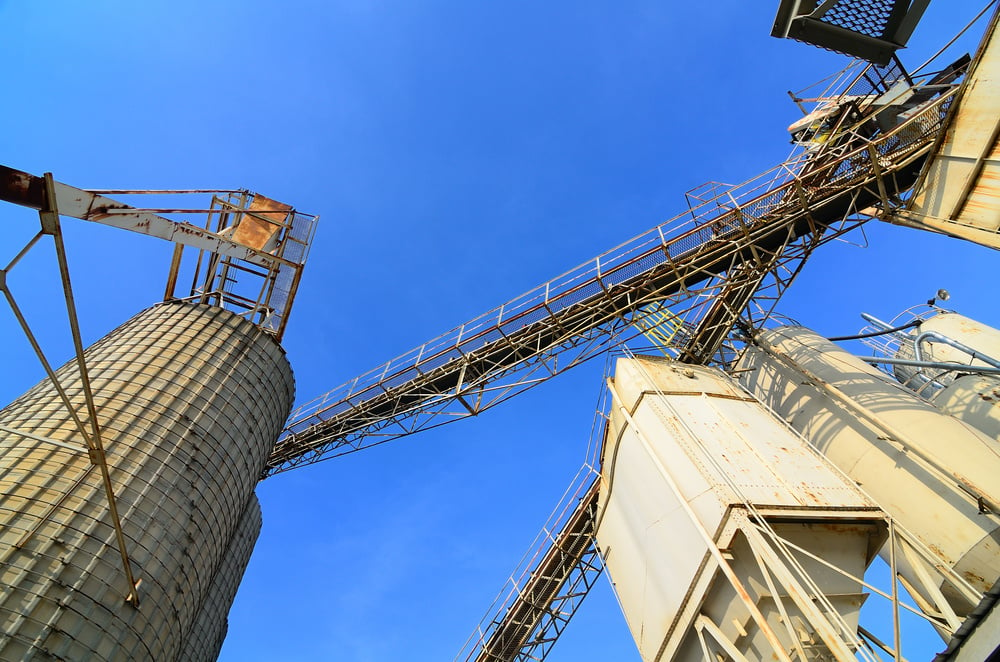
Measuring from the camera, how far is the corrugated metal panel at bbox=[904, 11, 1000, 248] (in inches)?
369

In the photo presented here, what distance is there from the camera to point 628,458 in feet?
41.2

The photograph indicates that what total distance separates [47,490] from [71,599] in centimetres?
201

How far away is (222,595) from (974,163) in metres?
19.2

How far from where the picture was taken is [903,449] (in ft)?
40.8

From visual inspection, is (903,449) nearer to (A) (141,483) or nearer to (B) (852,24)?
(B) (852,24)

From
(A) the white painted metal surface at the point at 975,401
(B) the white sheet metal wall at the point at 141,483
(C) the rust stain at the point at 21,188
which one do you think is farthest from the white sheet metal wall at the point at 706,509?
(C) the rust stain at the point at 21,188

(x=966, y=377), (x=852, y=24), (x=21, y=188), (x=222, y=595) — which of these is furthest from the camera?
(x=966, y=377)

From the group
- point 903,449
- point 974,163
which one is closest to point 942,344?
point 903,449

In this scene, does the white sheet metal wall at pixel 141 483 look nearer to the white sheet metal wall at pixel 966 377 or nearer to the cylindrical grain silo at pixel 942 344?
the white sheet metal wall at pixel 966 377

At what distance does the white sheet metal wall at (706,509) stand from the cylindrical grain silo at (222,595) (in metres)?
9.73

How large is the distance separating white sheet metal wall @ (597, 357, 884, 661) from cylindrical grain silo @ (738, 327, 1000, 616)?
1.81 meters

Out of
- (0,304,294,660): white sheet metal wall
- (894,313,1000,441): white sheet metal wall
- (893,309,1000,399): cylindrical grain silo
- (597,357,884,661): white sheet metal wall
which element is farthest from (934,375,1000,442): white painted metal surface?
(0,304,294,660): white sheet metal wall

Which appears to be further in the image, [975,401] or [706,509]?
[975,401]

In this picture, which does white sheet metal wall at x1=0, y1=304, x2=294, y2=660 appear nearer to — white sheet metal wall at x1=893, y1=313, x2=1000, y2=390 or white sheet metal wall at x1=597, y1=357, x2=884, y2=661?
white sheet metal wall at x1=597, y1=357, x2=884, y2=661
